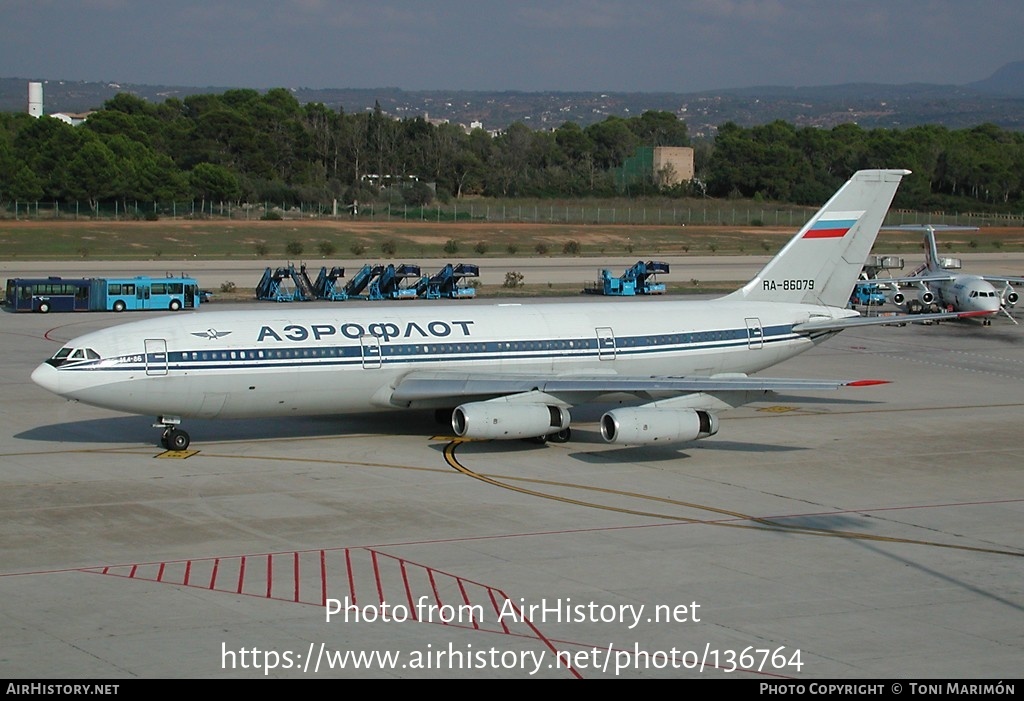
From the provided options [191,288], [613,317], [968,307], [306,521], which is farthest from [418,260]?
[306,521]

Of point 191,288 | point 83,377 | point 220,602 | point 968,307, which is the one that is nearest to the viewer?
point 220,602

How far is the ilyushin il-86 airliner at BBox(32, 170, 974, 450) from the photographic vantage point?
119 feet

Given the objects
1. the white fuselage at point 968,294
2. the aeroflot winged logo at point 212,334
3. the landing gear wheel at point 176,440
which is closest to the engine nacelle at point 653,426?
the aeroflot winged logo at point 212,334

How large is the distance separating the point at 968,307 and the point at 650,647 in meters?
57.1

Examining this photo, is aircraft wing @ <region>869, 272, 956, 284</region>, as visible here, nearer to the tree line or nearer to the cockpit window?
the cockpit window

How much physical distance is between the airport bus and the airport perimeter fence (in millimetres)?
72588

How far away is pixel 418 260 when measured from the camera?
115750mm

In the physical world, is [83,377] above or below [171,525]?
above

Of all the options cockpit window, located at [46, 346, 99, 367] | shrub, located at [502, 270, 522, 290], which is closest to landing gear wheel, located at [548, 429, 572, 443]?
cockpit window, located at [46, 346, 99, 367]

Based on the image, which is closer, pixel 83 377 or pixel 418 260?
pixel 83 377

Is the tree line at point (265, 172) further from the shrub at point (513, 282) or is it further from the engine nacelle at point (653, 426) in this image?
the engine nacelle at point (653, 426)
